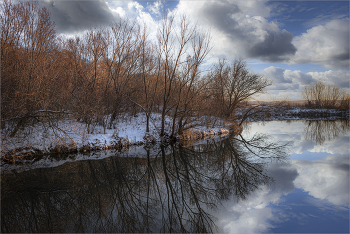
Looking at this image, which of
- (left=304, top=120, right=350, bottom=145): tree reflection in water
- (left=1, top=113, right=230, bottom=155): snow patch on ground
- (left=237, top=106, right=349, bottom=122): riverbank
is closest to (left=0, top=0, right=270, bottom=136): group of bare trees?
(left=1, top=113, right=230, bottom=155): snow patch on ground

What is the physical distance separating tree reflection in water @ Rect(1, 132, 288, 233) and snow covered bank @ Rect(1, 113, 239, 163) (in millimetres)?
2206

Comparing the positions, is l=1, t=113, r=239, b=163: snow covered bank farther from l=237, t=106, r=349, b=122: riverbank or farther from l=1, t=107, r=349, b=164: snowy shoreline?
l=237, t=106, r=349, b=122: riverbank

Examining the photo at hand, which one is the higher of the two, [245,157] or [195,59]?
[195,59]

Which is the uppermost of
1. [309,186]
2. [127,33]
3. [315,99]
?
[127,33]

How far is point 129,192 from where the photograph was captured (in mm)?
6781

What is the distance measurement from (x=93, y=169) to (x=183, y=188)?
4434 mm

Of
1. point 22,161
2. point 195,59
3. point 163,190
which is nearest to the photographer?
point 163,190

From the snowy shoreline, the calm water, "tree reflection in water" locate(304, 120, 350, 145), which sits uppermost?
the snowy shoreline

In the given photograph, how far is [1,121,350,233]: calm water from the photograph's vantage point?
4926 mm

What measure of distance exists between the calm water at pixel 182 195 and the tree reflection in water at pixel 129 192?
3 centimetres

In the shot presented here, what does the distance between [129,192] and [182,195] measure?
1837 mm

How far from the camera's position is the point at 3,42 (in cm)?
1002

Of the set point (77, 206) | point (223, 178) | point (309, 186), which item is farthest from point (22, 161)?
point (309, 186)

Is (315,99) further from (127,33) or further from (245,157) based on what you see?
(127,33)
